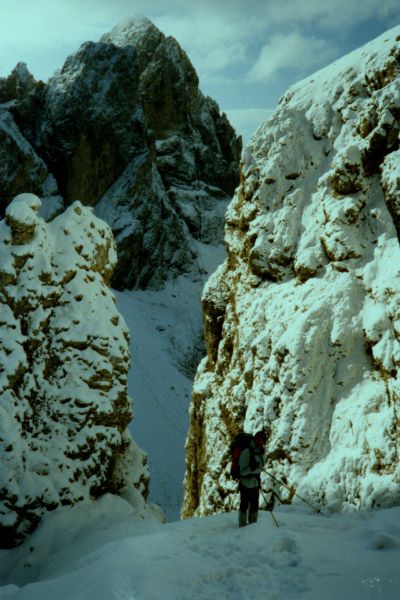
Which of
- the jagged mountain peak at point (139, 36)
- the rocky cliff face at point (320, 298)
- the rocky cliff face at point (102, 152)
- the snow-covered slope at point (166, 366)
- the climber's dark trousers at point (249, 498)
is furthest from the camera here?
the jagged mountain peak at point (139, 36)

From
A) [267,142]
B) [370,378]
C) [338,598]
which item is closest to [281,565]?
[338,598]

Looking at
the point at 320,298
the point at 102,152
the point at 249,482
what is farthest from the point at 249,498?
the point at 102,152

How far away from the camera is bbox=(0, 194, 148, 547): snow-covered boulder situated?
1052cm

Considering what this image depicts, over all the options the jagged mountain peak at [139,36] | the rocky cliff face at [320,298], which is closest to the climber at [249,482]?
the rocky cliff face at [320,298]

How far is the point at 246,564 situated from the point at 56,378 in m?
7.32

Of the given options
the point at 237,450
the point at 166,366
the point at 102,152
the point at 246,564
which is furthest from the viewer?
the point at 102,152

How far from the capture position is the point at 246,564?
18.7 feet

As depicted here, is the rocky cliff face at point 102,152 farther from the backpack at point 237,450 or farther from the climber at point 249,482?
the climber at point 249,482

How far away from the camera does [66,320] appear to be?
476 inches

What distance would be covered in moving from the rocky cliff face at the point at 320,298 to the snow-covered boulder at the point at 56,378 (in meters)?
3.84

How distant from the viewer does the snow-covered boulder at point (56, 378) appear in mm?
10523

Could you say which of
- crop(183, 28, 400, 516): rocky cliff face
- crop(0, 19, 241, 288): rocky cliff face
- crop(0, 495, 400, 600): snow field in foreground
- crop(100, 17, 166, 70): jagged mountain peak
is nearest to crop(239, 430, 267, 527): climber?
crop(0, 495, 400, 600): snow field in foreground

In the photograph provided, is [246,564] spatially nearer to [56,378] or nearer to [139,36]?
[56,378]

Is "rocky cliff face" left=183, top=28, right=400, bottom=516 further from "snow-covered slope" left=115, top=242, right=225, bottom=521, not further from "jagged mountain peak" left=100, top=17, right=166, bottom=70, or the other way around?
"jagged mountain peak" left=100, top=17, right=166, bottom=70
